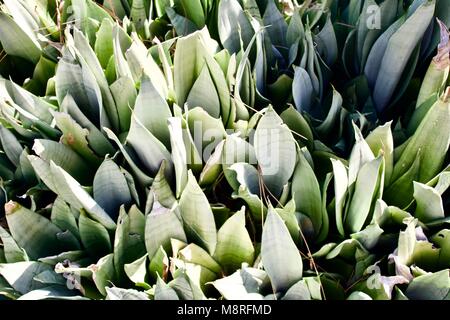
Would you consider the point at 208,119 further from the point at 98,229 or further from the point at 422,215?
the point at 422,215

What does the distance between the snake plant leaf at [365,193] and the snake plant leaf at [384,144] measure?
0.06m

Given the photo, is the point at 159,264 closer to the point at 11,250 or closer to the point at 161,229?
the point at 161,229

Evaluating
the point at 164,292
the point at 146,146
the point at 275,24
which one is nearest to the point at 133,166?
the point at 146,146

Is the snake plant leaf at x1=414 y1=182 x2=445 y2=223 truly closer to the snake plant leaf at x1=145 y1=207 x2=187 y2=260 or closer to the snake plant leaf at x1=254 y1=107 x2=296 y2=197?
the snake plant leaf at x1=254 y1=107 x2=296 y2=197

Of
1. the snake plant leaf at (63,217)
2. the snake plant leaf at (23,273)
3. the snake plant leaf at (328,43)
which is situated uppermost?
the snake plant leaf at (328,43)

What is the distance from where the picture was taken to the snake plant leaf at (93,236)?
1141mm

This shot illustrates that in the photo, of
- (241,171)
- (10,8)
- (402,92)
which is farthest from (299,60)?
(10,8)

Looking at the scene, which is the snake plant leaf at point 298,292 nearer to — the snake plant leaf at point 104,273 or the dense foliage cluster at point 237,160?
the dense foliage cluster at point 237,160

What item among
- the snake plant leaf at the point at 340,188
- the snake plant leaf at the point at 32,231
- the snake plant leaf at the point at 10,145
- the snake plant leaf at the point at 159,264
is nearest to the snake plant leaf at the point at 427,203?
the snake plant leaf at the point at 340,188

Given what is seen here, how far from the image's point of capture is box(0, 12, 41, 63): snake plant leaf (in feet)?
4.64

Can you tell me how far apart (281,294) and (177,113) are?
0.38 meters

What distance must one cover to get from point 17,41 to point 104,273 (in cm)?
62
